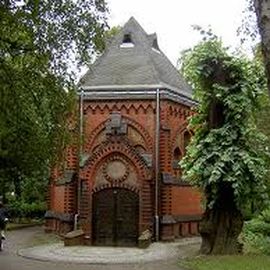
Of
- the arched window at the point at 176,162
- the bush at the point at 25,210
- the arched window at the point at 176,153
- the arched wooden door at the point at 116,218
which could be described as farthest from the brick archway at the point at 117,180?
the bush at the point at 25,210

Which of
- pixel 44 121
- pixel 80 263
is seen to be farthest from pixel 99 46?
pixel 80 263

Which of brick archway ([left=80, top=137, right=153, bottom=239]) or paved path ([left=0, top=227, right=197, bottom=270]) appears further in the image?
brick archway ([left=80, top=137, right=153, bottom=239])

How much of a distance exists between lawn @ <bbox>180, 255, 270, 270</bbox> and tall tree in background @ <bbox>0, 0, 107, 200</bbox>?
254 inches

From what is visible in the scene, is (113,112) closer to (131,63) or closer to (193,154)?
(131,63)

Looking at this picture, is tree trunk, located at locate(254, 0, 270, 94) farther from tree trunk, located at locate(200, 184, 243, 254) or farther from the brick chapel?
the brick chapel

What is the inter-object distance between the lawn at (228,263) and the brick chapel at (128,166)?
886 centimetres

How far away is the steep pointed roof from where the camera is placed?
1266 inches

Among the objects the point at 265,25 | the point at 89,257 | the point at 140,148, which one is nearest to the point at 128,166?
the point at 140,148

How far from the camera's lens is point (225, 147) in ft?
75.0

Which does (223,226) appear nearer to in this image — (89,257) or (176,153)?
(89,257)

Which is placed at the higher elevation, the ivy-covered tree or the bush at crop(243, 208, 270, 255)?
the ivy-covered tree

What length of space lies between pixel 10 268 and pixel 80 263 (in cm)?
354

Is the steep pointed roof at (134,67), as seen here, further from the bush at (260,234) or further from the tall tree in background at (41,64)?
the tall tree in background at (41,64)

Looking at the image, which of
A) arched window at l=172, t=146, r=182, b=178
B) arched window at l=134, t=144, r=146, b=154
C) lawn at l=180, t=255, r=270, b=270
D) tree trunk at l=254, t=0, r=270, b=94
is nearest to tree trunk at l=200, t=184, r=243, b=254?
lawn at l=180, t=255, r=270, b=270
